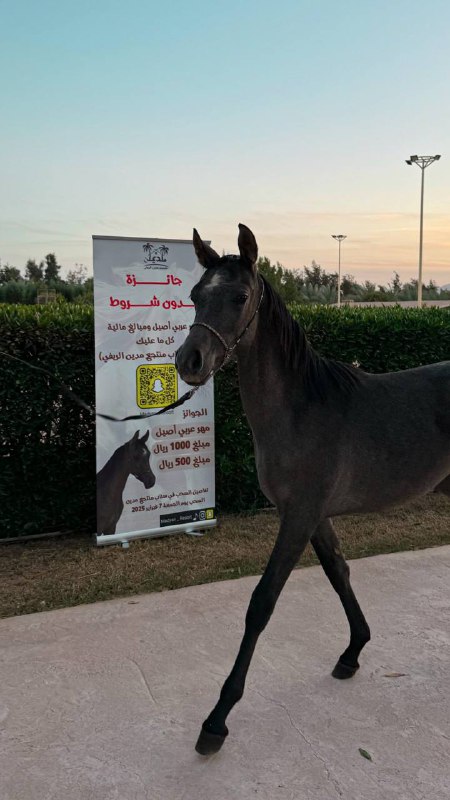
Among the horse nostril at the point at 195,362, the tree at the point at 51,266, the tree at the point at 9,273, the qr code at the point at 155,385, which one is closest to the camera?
the horse nostril at the point at 195,362

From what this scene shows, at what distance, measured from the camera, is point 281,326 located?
109 inches

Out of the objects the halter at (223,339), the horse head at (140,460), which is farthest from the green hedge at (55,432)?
the halter at (223,339)

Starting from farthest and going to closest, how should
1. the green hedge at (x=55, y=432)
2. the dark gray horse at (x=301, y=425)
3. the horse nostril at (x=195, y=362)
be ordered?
the green hedge at (x=55, y=432) < the dark gray horse at (x=301, y=425) < the horse nostril at (x=195, y=362)

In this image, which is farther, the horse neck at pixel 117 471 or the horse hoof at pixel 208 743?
the horse neck at pixel 117 471

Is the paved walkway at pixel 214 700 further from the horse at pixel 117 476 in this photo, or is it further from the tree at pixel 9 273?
the tree at pixel 9 273

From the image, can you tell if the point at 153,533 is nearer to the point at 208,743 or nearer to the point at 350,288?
the point at 208,743

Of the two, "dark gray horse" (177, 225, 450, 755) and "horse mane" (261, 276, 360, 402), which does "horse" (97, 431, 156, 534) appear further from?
"horse mane" (261, 276, 360, 402)

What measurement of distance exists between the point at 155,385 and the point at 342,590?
2614 mm

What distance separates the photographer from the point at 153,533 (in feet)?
17.3

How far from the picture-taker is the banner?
197 inches

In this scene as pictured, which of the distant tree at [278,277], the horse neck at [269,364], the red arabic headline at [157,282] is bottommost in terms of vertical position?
the horse neck at [269,364]

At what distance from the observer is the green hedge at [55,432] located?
16.2ft

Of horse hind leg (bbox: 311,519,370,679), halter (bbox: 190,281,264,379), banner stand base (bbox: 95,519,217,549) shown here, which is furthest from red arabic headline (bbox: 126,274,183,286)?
horse hind leg (bbox: 311,519,370,679)

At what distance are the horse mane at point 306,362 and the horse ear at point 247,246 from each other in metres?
0.20
